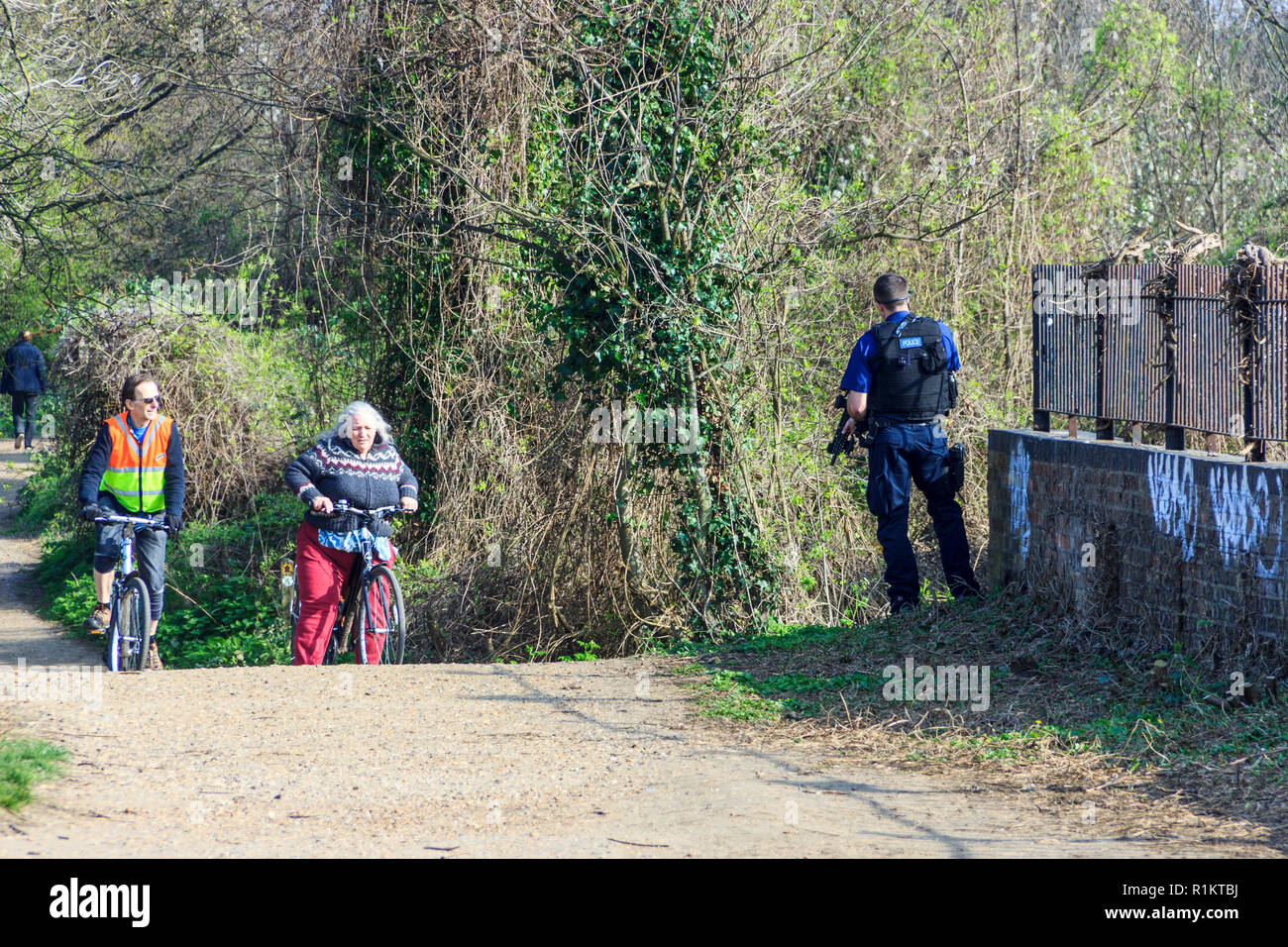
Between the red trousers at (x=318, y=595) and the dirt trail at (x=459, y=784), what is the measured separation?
0.65 metres

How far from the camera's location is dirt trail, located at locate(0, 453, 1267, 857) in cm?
466

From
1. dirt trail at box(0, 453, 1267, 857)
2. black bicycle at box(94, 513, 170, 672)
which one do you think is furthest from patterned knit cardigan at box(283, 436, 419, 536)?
black bicycle at box(94, 513, 170, 672)

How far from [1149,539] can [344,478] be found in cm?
492

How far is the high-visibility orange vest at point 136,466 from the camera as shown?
28.6 feet

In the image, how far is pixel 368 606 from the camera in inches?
331

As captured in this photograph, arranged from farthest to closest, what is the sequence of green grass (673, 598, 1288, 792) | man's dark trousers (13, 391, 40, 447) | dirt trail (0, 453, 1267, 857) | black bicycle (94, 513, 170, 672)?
man's dark trousers (13, 391, 40, 447), black bicycle (94, 513, 170, 672), green grass (673, 598, 1288, 792), dirt trail (0, 453, 1267, 857)

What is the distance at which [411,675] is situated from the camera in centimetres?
786

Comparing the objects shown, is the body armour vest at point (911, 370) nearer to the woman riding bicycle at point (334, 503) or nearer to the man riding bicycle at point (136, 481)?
the woman riding bicycle at point (334, 503)

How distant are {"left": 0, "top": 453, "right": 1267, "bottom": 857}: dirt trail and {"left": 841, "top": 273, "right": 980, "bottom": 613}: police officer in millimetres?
1928

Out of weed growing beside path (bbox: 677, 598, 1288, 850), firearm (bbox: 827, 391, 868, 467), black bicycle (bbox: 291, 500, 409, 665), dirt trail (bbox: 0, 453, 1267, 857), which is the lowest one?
dirt trail (bbox: 0, 453, 1267, 857)

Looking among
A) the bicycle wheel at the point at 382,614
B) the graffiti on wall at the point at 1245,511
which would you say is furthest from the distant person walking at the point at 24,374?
the graffiti on wall at the point at 1245,511

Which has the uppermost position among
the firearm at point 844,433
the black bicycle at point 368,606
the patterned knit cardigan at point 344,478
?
the firearm at point 844,433

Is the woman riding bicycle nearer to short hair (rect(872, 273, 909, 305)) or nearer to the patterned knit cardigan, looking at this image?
the patterned knit cardigan
